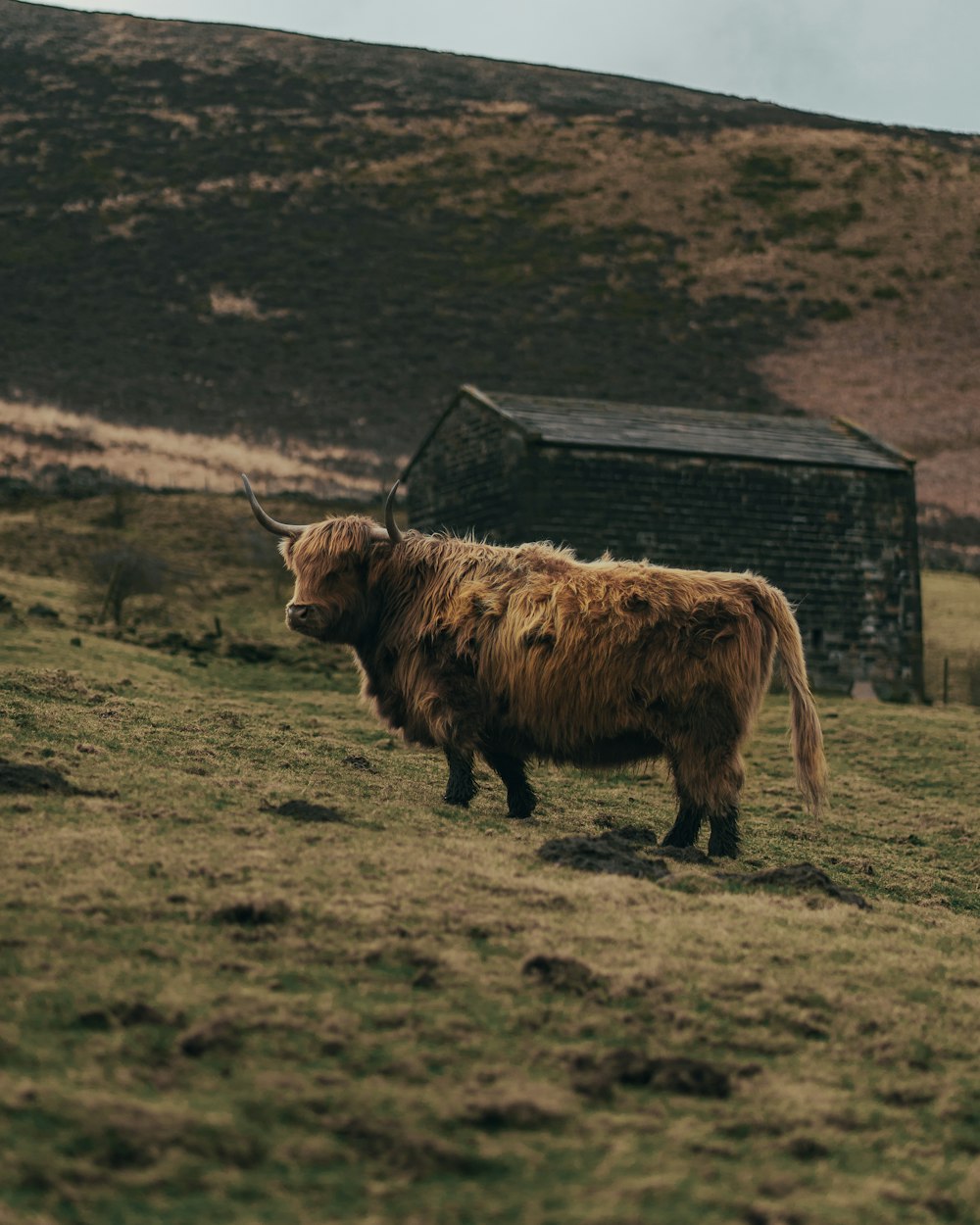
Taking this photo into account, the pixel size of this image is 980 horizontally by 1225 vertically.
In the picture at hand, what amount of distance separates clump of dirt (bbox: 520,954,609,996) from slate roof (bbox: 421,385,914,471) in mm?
21489

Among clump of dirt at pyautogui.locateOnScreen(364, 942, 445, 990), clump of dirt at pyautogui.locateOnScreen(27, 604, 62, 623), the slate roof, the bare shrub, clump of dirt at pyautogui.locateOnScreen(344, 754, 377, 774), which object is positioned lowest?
clump of dirt at pyautogui.locateOnScreen(344, 754, 377, 774)

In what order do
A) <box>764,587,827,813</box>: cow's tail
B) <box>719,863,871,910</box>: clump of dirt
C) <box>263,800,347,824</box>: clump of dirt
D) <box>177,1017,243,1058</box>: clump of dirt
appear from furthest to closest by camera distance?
1. <box>764,587,827,813</box>: cow's tail
2. <box>263,800,347,824</box>: clump of dirt
3. <box>719,863,871,910</box>: clump of dirt
4. <box>177,1017,243,1058</box>: clump of dirt

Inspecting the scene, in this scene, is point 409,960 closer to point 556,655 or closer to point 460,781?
point 556,655

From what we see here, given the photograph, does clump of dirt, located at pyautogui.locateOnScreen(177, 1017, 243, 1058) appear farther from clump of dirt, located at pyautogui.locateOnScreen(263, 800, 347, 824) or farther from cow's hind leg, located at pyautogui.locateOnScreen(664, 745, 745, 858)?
Result: cow's hind leg, located at pyautogui.locateOnScreen(664, 745, 745, 858)

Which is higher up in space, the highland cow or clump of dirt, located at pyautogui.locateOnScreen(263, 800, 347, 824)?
the highland cow

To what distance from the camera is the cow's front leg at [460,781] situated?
10.5 meters

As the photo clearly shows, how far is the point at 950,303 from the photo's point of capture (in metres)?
67.5

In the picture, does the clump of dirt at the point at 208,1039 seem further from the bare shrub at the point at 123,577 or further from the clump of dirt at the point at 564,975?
the bare shrub at the point at 123,577

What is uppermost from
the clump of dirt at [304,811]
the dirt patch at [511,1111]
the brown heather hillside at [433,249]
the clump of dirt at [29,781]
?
the brown heather hillside at [433,249]

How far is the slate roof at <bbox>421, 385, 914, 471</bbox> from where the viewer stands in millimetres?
28281

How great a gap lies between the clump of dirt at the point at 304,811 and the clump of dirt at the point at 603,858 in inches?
48.4

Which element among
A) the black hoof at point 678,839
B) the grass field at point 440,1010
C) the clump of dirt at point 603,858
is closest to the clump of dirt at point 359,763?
the grass field at point 440,1010

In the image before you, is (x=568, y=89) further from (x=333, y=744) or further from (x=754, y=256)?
(x=333, y=744)

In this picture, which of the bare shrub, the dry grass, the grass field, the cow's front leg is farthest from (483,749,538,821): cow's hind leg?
the dry grass
